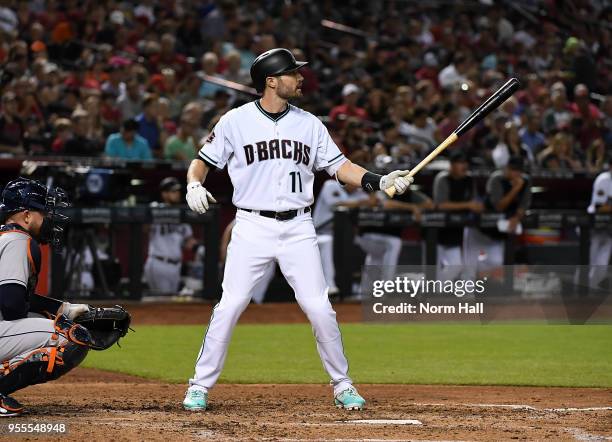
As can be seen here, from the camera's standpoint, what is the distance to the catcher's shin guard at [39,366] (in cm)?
586

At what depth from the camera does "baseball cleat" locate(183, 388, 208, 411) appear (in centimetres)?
629

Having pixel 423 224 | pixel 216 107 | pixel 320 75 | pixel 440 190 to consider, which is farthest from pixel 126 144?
pixel 320 75

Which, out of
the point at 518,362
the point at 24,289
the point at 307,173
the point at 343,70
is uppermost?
the point at 343,70

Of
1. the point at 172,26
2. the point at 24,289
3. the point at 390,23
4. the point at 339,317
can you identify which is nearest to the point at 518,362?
the point at 339,317

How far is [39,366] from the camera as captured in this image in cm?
586

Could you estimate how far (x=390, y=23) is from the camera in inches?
797

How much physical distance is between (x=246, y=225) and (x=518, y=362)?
12.4ft

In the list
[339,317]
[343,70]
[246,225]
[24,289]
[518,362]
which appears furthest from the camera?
[343,70]

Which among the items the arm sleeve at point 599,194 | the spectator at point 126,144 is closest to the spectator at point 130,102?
the spectator at point 126,144

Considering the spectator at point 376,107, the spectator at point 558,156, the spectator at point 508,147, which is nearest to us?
the spectator at point 508,147

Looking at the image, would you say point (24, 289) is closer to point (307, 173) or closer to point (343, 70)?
point (307, 173)

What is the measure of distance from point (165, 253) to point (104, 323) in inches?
271

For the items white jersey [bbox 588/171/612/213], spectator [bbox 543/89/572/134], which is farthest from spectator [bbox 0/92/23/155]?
spectator [bbox 543/89/572/134]

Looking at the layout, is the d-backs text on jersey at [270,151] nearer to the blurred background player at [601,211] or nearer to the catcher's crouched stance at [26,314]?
the catcher's crouched stance at [26,314]
